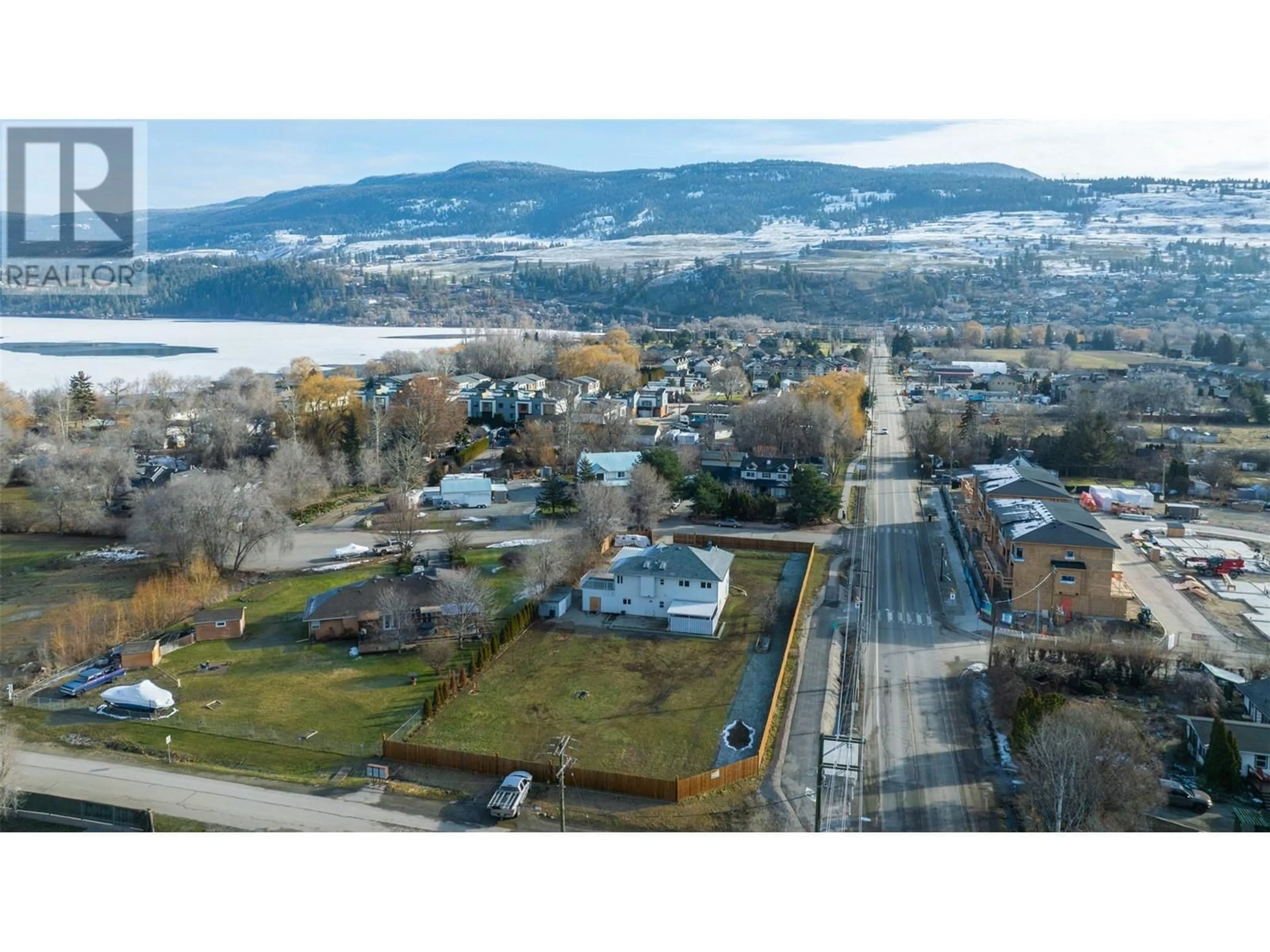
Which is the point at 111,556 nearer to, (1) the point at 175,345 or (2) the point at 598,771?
(2) the point at 598,771

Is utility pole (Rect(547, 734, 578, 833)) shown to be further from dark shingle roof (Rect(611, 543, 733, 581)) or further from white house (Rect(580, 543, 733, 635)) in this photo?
dark shingle roof (Rect(611, 543, 733, 581))

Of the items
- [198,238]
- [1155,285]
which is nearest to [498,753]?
[1155,285]

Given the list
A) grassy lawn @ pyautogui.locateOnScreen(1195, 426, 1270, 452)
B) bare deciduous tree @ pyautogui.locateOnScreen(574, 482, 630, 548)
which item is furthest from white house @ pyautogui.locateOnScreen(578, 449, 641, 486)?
grassy lawn @ pyautogui.locateOnScreen(1195, 426, 1270, 452)

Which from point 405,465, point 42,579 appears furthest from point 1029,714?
point 42,579

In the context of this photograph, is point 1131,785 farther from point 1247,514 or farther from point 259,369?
point 259,369

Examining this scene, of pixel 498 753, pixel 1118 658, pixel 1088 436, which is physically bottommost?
pixel 498 753

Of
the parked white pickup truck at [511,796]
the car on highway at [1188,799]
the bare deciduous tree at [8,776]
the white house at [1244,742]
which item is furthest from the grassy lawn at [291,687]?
the white house at [1244,742]
